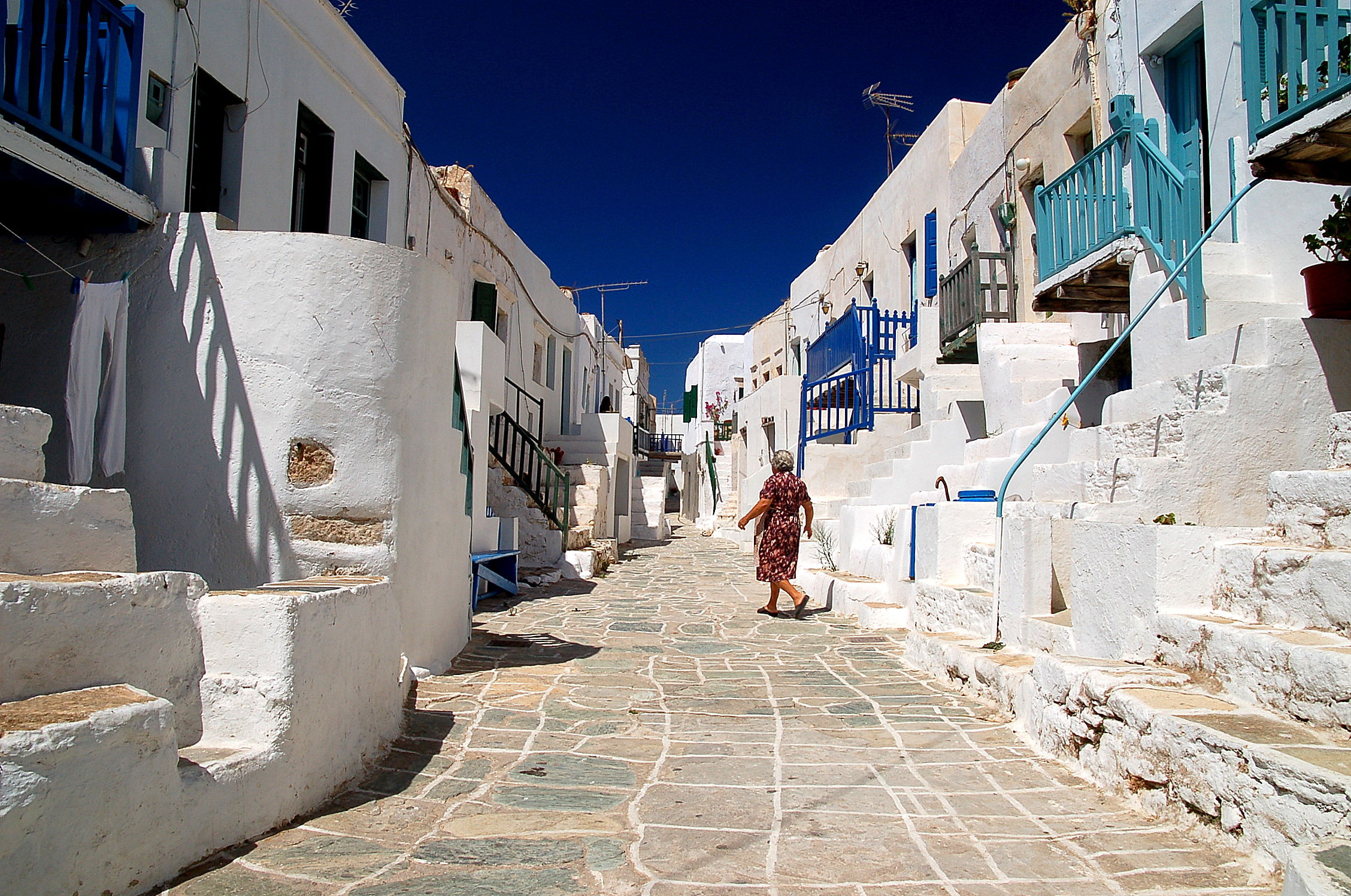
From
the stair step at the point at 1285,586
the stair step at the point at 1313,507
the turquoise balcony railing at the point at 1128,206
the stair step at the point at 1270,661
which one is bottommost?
the stair step at the point at 1270,661

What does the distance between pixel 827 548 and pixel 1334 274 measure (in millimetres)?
6615

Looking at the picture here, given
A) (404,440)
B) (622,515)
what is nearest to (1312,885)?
(404,440)

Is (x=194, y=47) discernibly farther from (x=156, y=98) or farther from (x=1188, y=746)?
(x=1188, y=746)

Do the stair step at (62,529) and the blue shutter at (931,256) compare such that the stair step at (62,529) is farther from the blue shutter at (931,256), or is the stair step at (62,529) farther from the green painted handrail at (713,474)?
the green painted handrail at (713,474)

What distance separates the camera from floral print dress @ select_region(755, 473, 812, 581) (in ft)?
27.5

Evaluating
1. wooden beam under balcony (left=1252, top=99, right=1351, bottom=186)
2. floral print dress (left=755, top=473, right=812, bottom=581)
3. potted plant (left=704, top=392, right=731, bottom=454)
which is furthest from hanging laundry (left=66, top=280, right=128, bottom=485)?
potted plant (left=704, top=392, right=731, bottom=454)

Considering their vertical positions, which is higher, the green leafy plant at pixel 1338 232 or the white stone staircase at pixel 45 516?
the green leafy plant at pixel 1338 232

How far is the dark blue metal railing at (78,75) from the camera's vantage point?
4.26 m

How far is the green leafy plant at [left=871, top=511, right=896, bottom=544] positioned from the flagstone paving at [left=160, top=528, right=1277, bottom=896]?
3040 mm

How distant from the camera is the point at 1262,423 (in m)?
4.93

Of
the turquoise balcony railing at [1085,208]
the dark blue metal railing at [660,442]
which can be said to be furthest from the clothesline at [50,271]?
the dark blue metal railing at [660,442]

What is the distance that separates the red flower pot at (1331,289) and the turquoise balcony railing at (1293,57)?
85 centimetres

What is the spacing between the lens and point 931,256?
14195 mm

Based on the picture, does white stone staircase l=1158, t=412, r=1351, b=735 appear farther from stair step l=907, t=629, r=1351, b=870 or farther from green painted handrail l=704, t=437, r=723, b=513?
green painted handrail l=704, t=437, r=723, b=513
